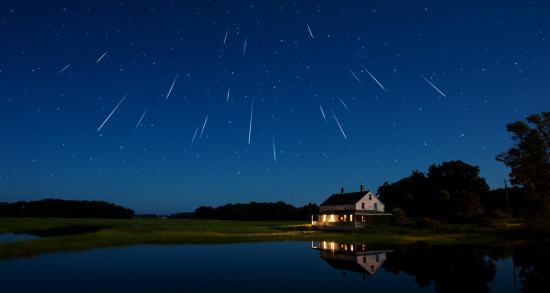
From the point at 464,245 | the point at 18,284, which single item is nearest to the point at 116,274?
the point at 18,284

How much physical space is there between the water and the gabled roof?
2823 cm

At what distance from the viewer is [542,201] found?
4138 cm

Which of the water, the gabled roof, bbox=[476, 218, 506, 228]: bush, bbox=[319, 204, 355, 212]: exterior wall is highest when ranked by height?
the gabled roof

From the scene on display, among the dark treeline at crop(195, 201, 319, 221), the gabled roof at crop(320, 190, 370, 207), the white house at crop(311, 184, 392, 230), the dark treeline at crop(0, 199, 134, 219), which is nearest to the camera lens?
the white house at crop(311, 184, 392, 230)

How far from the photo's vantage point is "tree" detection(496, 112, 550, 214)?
152 ft

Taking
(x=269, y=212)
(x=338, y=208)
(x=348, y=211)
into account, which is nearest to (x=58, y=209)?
(x=269, y=212)

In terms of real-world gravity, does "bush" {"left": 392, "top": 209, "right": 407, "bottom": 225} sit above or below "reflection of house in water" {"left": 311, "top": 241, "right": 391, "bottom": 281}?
above

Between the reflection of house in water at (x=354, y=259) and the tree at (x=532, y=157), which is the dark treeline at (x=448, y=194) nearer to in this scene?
the tree at (x=532, y=157)

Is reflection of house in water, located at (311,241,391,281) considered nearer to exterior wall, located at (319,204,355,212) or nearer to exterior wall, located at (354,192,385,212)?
exterior wall, located at (354,192,385,212)

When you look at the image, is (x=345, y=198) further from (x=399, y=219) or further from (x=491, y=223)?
(x=491, y=223)

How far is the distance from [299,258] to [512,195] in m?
73.4

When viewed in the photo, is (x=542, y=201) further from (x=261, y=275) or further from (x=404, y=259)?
(x=261, y=275)

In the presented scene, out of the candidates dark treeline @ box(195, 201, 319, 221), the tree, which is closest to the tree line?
the tree

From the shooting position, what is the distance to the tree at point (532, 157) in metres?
46.3
